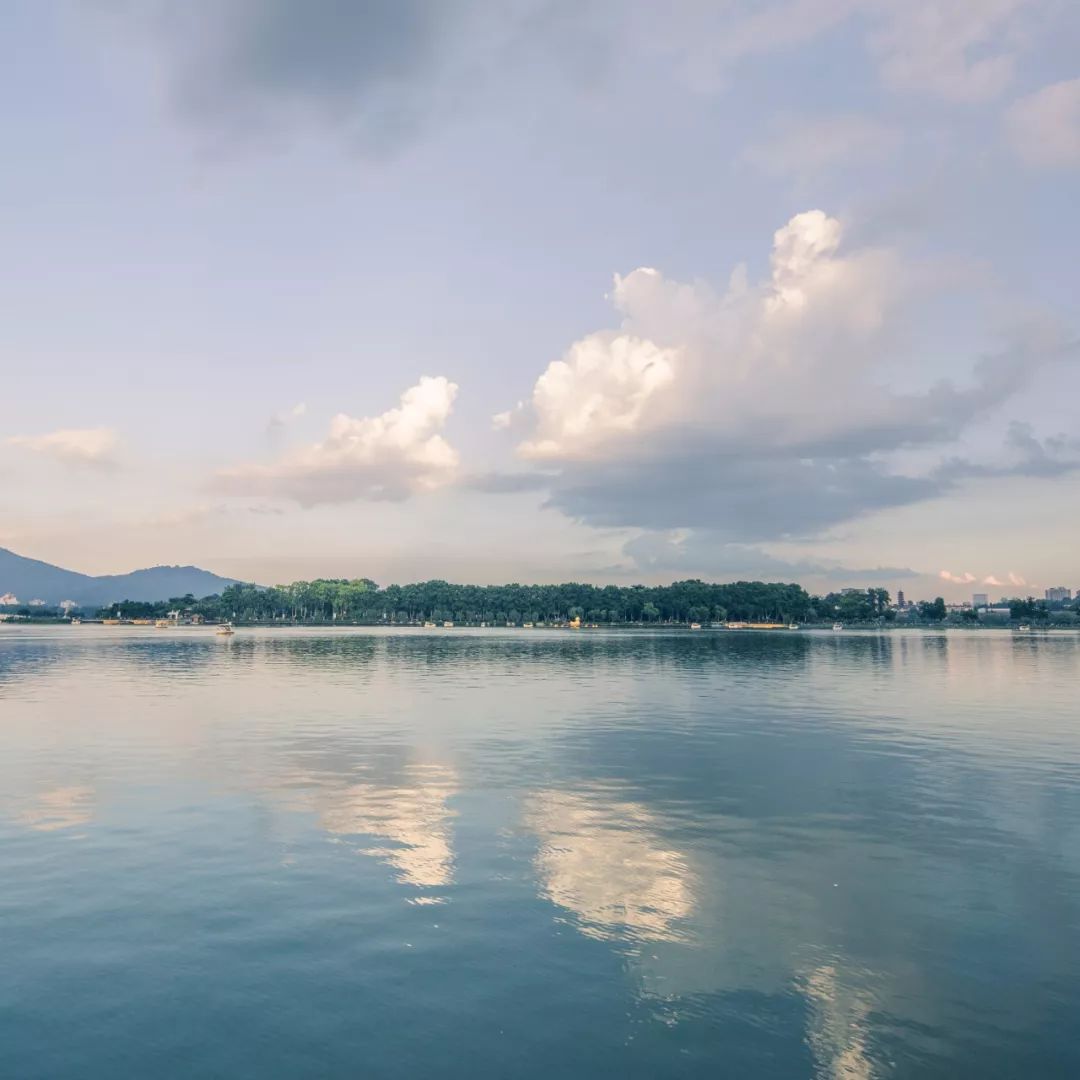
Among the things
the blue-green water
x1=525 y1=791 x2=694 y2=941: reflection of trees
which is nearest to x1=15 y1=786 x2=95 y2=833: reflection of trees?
the blue-green water

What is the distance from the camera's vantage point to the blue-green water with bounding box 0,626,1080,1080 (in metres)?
14.2

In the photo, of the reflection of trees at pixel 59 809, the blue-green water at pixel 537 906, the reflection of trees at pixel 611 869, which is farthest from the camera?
the reflection of trees at pixel 59 809

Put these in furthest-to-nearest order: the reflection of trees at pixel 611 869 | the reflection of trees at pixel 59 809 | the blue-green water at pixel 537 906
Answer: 1. the reflection of trees at pixel 59 809
2. the reflection of trees at pixel 611 869
3. the blue-green water at pixel 537 906

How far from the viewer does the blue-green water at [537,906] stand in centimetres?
1416

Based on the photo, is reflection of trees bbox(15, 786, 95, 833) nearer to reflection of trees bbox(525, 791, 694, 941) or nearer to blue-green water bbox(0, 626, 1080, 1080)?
blue-green water bbox(0, 626, 1080, 1080)

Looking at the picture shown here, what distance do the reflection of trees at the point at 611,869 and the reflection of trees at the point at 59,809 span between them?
1598 centimetres

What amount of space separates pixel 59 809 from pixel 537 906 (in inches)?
797

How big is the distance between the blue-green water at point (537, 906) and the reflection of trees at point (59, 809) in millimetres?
190

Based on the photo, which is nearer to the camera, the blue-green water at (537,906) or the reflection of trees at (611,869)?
the blue-green water at (537,906)

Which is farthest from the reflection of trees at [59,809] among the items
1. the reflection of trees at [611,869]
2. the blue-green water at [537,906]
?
the reflection of trees at [611,869]

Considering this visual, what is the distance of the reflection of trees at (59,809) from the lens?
28031 millimetres

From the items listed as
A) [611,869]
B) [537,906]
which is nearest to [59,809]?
[537,906]

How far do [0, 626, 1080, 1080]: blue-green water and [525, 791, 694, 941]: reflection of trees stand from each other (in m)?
0.12

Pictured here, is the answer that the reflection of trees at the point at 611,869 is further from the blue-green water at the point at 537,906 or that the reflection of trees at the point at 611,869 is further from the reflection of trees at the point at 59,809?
the reflection of trees at the point at 59,809
